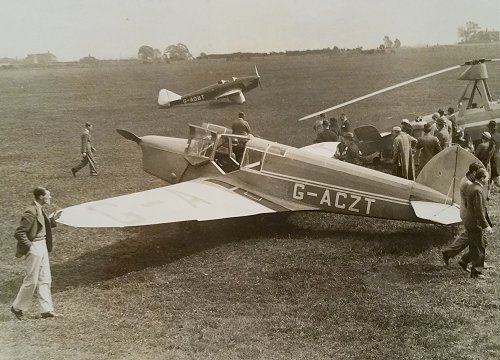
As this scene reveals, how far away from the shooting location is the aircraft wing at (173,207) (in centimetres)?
613

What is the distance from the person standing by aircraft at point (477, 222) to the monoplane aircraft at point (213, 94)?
19.5 metres

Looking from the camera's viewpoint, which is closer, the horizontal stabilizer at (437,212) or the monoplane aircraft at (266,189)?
the horizontal stabilizer at (437,212)

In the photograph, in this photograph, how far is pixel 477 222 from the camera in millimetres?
5555

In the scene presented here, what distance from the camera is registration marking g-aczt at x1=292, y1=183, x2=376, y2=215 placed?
275 inches

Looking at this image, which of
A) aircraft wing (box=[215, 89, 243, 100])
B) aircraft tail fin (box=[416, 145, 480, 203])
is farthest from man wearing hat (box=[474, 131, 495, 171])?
aircraft wing (box=[215, 89, 243, 100])

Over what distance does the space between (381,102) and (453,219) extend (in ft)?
57.8

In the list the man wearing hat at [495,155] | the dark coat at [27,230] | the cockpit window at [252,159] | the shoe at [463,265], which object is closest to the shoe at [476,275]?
the shoe at [463,265]

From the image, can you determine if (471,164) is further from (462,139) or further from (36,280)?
(462,139)

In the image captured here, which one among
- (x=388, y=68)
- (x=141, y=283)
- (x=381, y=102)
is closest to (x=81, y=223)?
(x=141, y=283)

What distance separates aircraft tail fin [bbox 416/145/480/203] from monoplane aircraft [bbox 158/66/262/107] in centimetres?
1844

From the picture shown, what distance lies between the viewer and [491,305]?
5.05 metres

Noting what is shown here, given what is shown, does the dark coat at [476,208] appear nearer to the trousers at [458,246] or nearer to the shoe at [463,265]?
the trousers at [458,246]

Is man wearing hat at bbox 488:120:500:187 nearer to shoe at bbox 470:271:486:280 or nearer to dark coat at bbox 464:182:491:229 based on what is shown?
dark coat at bbox 464:182:491:229

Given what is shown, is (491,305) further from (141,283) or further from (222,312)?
(141,283)
